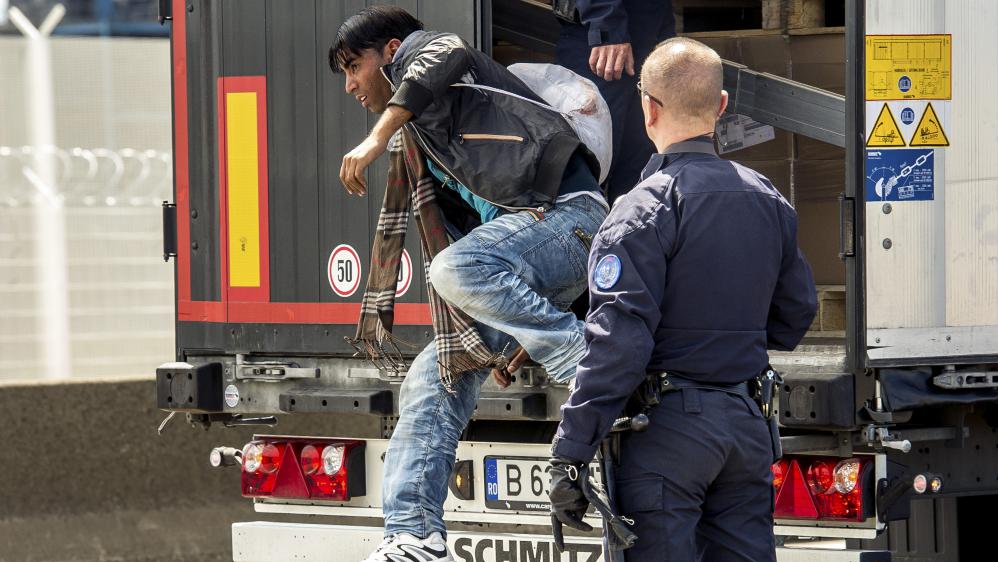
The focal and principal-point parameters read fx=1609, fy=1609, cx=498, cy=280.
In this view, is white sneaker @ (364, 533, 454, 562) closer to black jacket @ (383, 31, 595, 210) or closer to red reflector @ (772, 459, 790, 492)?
black jacket @ (383, 31, 595, 210)

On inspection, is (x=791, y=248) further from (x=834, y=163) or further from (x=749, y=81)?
(x=834, y=163)

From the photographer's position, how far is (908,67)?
414 cm

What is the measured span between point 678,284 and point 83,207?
23.2 ft

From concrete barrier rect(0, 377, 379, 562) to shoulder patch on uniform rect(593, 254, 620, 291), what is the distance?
18.5 feet

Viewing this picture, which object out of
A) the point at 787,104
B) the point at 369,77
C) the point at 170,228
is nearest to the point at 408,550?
the point at 369,77

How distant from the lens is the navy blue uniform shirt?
323cm

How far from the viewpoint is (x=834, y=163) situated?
565 cm

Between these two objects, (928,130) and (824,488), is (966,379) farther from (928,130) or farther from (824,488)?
(928,130)

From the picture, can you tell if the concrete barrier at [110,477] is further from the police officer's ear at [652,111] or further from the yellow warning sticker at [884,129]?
the police officer's ear at [652,111]

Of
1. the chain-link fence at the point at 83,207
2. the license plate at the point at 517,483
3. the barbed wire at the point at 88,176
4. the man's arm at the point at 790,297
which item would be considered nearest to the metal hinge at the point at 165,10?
the license plate at the point at 517,483

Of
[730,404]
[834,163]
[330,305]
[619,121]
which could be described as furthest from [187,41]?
[730,404]

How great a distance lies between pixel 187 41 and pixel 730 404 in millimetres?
2628

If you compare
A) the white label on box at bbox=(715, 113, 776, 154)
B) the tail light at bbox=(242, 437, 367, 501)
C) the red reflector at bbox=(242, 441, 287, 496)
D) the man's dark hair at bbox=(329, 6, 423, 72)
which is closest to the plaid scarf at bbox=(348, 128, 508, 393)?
the man's dark hair at bbox=(329, 6, 423, 72)

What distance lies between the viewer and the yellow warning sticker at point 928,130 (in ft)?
13.6
